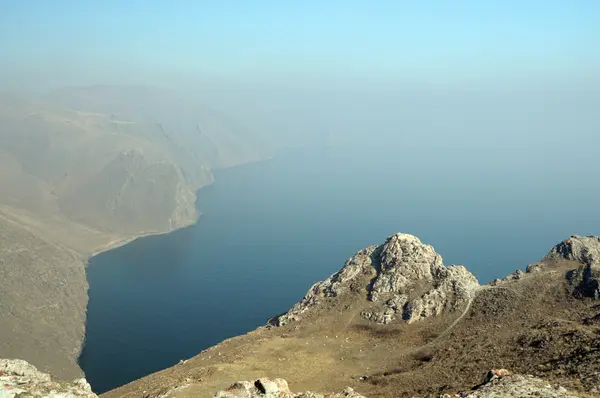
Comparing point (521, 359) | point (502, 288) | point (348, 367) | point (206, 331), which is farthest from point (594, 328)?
point (206, 331)

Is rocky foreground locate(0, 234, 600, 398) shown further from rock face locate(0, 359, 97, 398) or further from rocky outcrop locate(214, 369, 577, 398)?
rock face locate(0, 359, 97, 398)

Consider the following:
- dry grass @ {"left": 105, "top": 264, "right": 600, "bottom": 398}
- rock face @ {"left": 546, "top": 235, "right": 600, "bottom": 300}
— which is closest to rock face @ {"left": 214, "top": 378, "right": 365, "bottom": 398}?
dry grass @ {"left": 105, "top": 264, "right": 600, "bottom": 398}

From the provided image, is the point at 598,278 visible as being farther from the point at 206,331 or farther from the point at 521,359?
the point at 206,331

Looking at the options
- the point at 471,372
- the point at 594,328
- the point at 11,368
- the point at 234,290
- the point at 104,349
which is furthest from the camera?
the point at 234,290

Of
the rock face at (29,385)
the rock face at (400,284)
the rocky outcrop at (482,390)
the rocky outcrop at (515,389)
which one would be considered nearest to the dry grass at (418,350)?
the rock face at (400,284)

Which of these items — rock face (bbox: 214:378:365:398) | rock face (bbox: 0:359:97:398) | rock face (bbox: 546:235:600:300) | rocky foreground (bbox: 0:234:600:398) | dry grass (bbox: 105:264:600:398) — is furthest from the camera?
rock face (bbox: 546:235:600:300)

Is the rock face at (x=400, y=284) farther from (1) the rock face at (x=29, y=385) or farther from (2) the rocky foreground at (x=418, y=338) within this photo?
(1) the rock face at (x=29, y=385)

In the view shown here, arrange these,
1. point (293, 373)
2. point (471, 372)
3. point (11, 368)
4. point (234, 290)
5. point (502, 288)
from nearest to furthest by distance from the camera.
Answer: point (11, 368)
point (471, 372)
point (293, 373)
point (502, 288)
point (234, 290)
